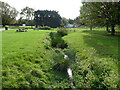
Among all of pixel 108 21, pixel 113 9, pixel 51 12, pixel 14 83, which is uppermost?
pixel 51 12

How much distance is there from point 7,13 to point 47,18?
1417 cm

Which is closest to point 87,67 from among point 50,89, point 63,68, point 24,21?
point 63,68

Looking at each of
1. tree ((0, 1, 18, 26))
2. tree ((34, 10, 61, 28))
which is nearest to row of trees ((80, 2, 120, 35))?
tree ((0, 1, 18, 26))

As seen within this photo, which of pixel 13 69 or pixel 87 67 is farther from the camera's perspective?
pixel 87 67

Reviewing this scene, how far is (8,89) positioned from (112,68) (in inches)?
146

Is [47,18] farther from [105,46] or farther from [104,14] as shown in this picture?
[105,46]

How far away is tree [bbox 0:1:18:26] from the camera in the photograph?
3812 cm

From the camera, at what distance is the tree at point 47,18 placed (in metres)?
49.5

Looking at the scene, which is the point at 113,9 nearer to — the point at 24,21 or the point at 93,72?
the point at 93,72

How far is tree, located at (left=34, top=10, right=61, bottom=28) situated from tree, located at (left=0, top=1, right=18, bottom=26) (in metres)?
8.35

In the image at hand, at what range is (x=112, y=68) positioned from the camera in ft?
16.9

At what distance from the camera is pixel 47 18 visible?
164 ft

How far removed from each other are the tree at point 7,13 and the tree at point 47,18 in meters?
8.35

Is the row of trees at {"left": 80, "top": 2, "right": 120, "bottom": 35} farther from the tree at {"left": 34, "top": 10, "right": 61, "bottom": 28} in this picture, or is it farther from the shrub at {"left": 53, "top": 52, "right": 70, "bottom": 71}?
the tree at {"left": 34, "top": 10, "right": 61, "bottom": 28}
